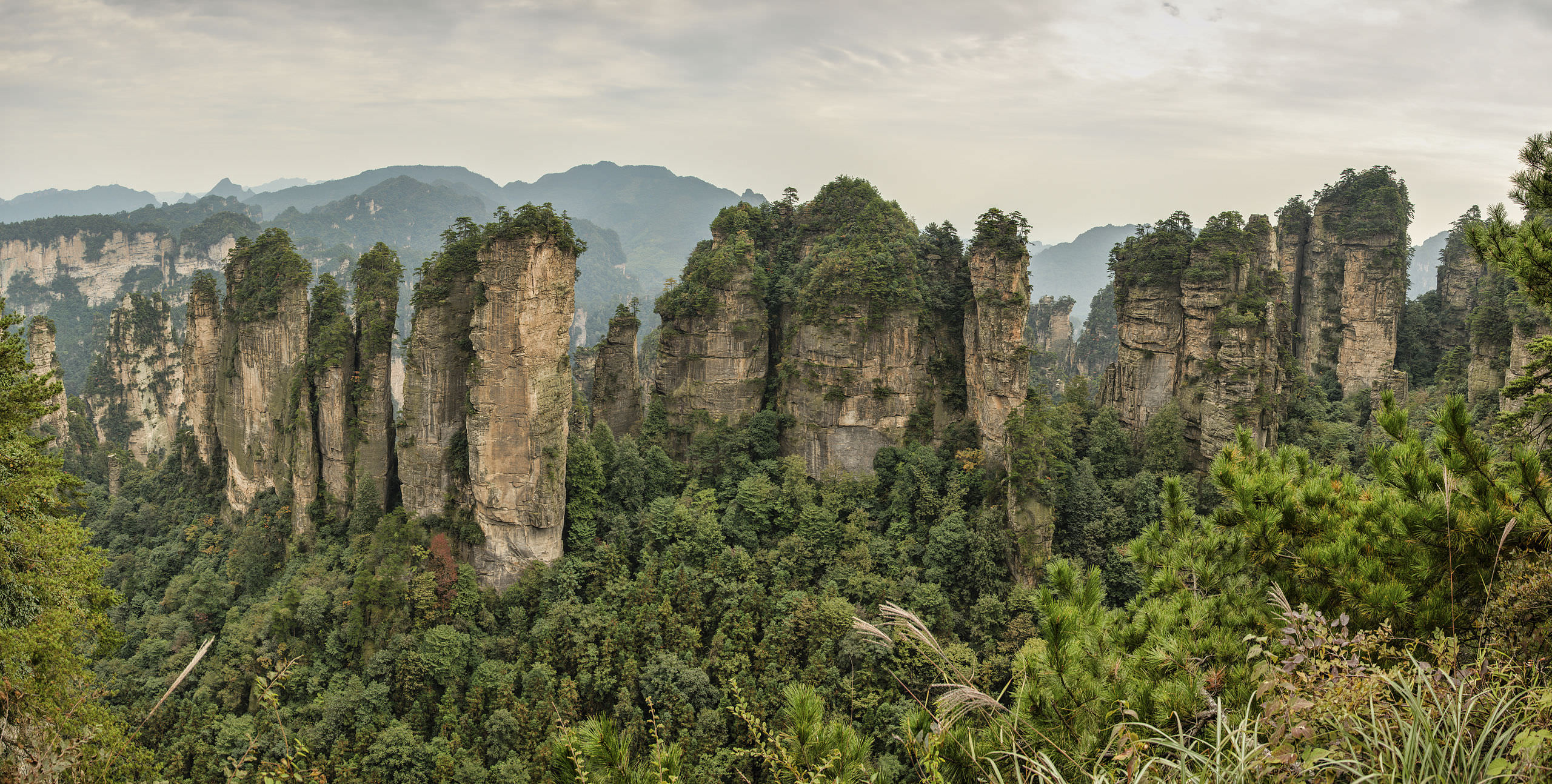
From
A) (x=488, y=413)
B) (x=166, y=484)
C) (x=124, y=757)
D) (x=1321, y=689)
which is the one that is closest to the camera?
(x=1321, y=689)

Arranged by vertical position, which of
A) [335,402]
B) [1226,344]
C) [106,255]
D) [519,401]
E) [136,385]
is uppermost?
[106,255]

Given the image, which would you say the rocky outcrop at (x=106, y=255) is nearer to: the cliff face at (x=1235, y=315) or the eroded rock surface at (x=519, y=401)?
the eroded rock surface at (x=519, y=401)

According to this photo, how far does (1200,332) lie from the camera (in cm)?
3130

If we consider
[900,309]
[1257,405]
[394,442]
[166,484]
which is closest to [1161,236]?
[1257,405]

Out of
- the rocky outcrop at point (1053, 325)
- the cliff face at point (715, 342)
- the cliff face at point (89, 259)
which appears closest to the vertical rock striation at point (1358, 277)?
the cliff face at point (715, 342)

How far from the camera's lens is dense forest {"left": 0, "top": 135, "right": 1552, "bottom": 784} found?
605cm

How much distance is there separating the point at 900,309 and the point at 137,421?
72050mm

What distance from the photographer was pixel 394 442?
31594mm

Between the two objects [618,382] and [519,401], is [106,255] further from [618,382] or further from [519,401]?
[519,401]

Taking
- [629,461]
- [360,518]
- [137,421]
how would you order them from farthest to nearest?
[137,421] < [629,461] < [360,518]

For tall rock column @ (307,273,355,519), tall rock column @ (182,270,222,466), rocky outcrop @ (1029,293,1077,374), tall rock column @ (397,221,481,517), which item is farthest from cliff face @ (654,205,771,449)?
rocky outcrop @ (1029,293,1077,374)

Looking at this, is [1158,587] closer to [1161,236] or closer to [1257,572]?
[1257,572]

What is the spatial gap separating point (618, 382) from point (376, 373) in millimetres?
10819

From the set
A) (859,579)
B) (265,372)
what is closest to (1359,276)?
(859,579)
